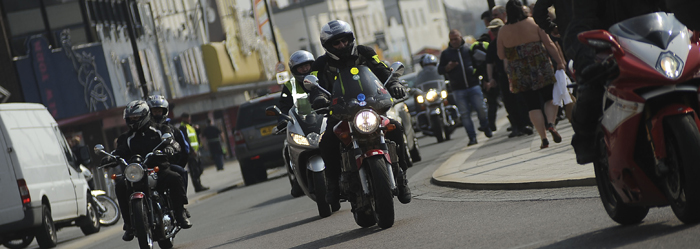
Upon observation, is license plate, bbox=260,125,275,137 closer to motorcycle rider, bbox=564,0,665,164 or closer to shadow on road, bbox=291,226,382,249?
shadow on road, bbox=291,226,382,249

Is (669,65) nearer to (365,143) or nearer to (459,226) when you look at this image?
(459,226)

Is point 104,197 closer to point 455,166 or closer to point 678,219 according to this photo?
point 455,166

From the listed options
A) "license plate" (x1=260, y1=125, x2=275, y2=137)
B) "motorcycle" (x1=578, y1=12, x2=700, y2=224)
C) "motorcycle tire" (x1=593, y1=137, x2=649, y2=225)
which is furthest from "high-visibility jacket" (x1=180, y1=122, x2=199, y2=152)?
"motorcycle" (x1=578, y1=12, x2=700, y2=224)

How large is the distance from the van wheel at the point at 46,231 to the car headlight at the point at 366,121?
7723 mm

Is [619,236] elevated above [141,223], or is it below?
below

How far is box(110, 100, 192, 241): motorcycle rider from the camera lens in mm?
10992

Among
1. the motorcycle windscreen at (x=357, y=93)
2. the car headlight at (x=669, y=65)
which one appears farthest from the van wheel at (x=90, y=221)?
the car headlight at (x=669, y=65)

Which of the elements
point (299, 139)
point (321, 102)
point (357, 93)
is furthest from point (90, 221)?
point (357, 93)

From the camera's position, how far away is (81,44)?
37.9 m

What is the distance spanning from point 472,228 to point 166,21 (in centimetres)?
4082

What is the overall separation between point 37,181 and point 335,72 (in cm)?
720

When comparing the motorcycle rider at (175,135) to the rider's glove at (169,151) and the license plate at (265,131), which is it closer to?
the rider's glove at (169,151)

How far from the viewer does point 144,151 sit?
442 inches

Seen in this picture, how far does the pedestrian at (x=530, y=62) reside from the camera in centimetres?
1305
